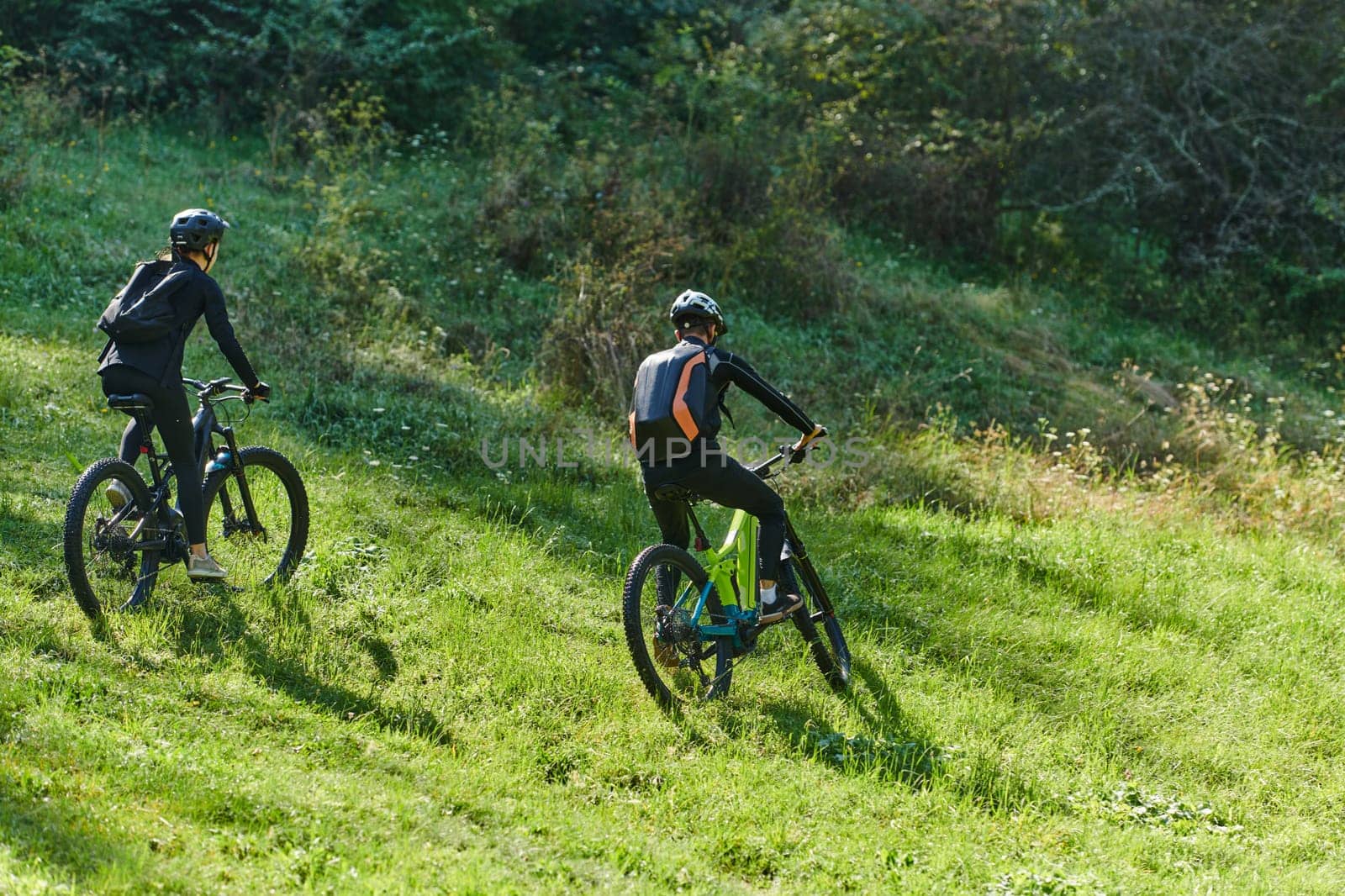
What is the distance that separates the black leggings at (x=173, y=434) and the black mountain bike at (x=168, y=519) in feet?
0.13

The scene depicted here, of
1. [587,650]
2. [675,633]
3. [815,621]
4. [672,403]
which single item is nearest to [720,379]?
[672,403]

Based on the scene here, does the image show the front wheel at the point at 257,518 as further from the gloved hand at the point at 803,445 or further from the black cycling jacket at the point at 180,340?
the gloved hand at the point at 803,445

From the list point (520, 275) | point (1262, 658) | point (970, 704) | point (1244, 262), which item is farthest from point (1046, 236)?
point (970, 704)

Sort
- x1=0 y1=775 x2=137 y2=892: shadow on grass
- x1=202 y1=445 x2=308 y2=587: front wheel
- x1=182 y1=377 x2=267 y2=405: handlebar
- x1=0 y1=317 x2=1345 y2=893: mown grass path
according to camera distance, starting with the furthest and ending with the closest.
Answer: x1=202 y1=445 x2=308 y2=587: front wheel
x1=182 y1=377 x2=267 y2=405: handlebar
x1=0 y1=317 x2=1345 y2=893: mown grass path
x1=0 y1=775 x2=137 y2=892: shadow on grass

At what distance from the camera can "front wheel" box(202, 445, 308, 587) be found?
20.7 feet

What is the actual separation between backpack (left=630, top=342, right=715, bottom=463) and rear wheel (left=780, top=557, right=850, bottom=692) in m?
0.97

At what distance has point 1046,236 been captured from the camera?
17.6 m

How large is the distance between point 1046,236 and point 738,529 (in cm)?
1327

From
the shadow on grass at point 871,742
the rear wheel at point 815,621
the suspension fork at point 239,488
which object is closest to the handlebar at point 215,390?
the suspension fork at point 239,488

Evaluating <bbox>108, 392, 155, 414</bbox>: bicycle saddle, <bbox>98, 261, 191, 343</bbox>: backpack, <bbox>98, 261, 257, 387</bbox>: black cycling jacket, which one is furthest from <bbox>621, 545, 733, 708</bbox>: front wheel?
<bbox>98, 261, 191, 343</bbox>: backpack

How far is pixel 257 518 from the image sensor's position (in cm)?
655

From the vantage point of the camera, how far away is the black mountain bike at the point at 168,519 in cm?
557

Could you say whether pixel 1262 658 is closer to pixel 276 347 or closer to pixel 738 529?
pixel 738 529

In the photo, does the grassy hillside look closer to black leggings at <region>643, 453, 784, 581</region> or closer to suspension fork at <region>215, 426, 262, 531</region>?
A: suspension fork at <region>215, 426, 262, 531</region>
